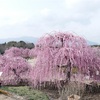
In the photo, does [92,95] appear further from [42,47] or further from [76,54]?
[42,47]

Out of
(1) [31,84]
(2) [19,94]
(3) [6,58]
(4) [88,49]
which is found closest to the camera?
(2) [19,94]

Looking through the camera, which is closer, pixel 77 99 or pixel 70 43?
pixel 77 99

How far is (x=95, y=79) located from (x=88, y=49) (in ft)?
4.58

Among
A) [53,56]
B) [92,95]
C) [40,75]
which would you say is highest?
[53,56]

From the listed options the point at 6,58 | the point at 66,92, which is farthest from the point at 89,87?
the point at 6,58

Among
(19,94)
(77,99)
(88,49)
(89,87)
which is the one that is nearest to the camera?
(77,99)

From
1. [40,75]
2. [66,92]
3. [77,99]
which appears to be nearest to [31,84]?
[40,75]

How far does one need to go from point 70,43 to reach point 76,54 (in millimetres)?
517

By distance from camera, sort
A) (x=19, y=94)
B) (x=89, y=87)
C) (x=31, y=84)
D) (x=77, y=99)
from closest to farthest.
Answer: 1. (x=77, y=99)
2. (x=19, y=94)
3. (x=89, y=87)
4. (x=31, y=84)

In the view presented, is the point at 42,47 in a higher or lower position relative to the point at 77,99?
higher

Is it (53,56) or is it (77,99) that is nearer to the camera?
(77,99)

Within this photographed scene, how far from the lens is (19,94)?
957 cm

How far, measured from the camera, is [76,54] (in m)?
9.85

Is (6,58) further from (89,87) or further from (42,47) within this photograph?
(89,87)
